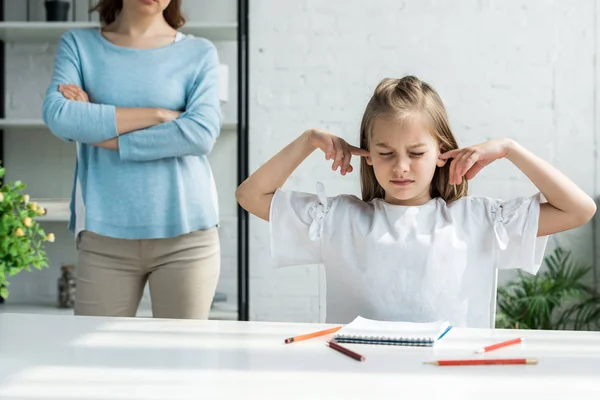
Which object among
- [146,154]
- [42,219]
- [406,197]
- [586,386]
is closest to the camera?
[586,386]

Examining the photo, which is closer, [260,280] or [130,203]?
[130,203]

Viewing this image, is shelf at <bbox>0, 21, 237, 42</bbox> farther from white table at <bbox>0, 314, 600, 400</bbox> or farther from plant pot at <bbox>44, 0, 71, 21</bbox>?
white table at <bbox>0, 314, 600, 400</bbox>

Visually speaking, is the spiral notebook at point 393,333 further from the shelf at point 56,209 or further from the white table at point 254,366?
the shelf at point 56,209

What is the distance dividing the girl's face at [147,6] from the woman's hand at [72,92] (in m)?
0.25

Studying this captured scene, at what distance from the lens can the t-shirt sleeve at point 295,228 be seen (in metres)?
1.60

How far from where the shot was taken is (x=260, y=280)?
10.8 feet

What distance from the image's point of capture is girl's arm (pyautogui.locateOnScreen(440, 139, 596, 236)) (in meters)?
1.51

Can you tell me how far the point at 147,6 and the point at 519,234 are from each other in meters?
1.08

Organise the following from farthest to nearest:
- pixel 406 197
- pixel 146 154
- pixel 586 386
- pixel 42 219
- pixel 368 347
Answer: pixel 42 219 < pixel 146 154 < pixel 406 197 < pixel 368 347 < pixel 586 386

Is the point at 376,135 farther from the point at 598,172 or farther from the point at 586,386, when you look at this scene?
the point at 598,172

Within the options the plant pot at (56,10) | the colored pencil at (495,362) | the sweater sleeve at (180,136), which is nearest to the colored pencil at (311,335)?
the colored pencil at (495,362)

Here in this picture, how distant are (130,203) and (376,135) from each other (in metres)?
0.70

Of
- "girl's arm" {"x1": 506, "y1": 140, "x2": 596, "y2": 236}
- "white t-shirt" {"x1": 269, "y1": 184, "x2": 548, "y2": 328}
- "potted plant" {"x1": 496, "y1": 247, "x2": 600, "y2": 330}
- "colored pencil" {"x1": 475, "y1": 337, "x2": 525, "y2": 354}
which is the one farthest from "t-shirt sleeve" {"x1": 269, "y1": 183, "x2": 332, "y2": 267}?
"potted plant" {"x1": 496, "y1": 247, "x2": 600, "y2": 330}

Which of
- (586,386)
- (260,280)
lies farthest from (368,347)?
(260,280)
